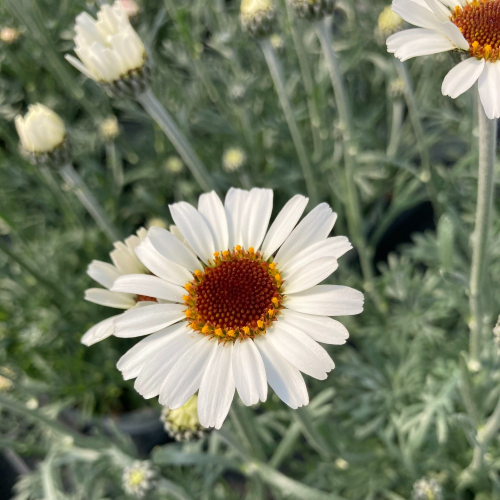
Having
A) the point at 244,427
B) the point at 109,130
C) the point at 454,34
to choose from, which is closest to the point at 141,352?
the point at 244,427

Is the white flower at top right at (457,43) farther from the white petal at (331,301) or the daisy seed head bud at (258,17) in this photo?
the daisy seed head bud at (258,17)

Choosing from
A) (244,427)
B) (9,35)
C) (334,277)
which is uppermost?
(9,35)

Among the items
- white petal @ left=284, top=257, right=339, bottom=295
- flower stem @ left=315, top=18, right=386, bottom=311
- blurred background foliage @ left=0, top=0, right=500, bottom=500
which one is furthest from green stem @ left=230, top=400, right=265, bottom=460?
flower stem @ left=315, top=18, right=386, bottom=311

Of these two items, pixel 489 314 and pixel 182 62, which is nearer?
pixel 489 314

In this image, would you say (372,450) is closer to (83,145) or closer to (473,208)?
(473,208)

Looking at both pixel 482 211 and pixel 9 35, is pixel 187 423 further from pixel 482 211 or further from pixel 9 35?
pixel 9 35

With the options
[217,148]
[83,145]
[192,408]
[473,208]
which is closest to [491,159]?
[192,408]

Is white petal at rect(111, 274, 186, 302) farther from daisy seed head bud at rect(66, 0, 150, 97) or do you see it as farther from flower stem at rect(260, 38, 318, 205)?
flower stem at rect(260, 38, 318, 205)
